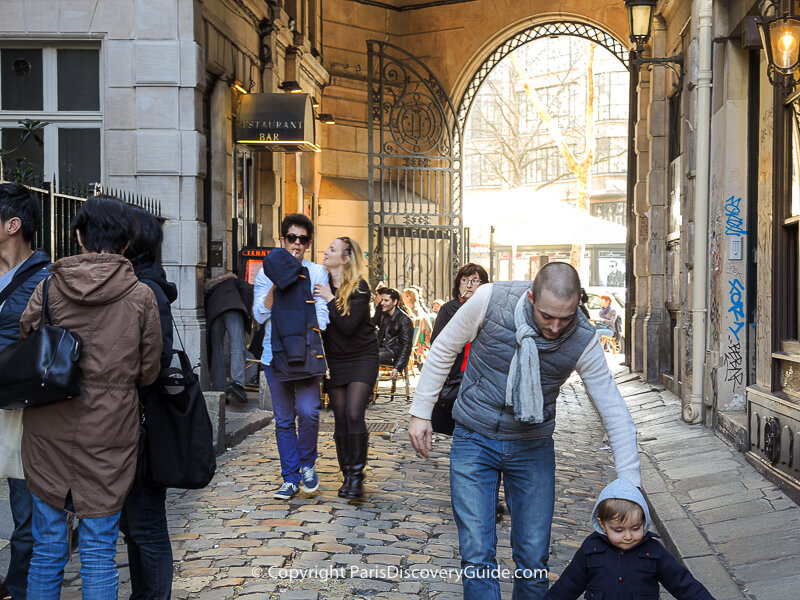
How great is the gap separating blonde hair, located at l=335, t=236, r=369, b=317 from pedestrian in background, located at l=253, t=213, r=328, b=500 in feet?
0.43

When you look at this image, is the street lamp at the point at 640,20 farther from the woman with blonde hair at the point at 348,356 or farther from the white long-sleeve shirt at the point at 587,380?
the white long-sleeve shirt at the point at 587,380

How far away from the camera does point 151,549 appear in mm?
4090

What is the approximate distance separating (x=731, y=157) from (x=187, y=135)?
5869 mm

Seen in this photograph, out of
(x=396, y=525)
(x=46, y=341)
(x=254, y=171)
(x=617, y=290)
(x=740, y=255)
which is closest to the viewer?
(x=46, y=341)

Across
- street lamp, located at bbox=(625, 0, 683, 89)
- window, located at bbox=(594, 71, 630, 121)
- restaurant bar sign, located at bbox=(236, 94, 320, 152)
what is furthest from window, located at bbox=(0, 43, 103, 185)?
window, located at bbox=(594, 71, 630, 121)

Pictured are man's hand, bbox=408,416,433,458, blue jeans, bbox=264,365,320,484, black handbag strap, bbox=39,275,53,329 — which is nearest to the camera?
black handbag strap, bbox=39,275,53,329

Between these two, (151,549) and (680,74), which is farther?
(680,74)

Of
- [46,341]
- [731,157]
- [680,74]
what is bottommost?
[46,341]

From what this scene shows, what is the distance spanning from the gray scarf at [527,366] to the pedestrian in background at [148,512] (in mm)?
1393

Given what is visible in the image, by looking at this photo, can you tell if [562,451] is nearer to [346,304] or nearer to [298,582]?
[346,304]

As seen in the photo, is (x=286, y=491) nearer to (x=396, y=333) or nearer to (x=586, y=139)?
(x=396, y=333)

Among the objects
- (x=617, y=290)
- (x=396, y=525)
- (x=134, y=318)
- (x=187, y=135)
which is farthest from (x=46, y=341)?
(x=617, y=290)

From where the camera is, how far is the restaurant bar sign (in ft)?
46.8

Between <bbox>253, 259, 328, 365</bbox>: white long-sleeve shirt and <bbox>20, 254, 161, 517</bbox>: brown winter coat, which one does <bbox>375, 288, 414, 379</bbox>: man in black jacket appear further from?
<bbox>20, 254, 161, 517</bbox>: brown winter coat
